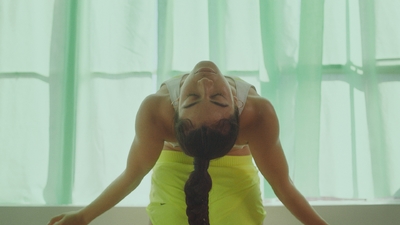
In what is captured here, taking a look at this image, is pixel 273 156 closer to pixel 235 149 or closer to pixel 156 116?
pixel 235 149

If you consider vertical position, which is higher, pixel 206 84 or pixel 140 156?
pixel 206 84

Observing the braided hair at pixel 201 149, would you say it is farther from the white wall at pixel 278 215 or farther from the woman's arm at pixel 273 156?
the white wall at pixel 278 215

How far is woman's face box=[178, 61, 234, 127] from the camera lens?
909 mm

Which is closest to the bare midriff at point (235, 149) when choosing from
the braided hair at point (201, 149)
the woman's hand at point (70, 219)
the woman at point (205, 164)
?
the woman at point (205, 164)

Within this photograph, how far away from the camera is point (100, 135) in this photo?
1.31 meters

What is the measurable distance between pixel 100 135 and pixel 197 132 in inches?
21.0

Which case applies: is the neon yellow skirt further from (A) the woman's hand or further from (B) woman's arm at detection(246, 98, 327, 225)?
(A) the woman's hand

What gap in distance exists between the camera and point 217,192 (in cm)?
104

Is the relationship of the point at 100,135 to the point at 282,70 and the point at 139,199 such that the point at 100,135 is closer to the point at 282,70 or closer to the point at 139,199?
the point at 139,199

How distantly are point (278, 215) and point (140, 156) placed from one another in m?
0.54

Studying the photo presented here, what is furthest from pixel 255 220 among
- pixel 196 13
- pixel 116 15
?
pixel 116 15

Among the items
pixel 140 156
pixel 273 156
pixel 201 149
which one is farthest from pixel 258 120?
pixel 140 156

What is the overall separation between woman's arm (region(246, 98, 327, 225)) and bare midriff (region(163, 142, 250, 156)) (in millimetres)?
89

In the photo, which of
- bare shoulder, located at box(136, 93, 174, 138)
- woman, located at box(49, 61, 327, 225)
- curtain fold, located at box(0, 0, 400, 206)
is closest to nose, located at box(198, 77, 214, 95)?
woman, located at box(49, 61, 327, 225)
